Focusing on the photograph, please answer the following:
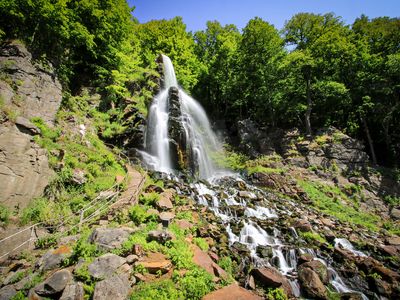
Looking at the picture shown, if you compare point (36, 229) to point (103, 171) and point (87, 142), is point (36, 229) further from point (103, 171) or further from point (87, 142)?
point (87, 142)

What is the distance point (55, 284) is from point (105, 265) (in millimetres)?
1104

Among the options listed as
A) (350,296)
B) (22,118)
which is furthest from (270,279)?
(22,118)

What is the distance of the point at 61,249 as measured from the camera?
645cm

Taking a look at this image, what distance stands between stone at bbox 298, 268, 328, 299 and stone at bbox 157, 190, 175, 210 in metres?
5.97

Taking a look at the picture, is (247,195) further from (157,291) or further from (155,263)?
(157,291)

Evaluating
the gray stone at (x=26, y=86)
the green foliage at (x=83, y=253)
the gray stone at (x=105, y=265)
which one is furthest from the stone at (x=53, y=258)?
the gray stone at (x=26, y=86)

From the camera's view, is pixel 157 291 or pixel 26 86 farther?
pixel 26 86

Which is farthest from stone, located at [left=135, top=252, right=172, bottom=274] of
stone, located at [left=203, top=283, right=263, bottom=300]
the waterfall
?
the waterfall

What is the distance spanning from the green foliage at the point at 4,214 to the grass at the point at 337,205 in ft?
59.5

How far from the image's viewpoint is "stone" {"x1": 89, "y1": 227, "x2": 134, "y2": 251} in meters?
6.41

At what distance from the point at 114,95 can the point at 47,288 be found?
1790 cm

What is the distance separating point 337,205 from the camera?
16438 mm

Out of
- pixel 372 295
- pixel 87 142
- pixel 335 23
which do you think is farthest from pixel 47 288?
pixel 335 23

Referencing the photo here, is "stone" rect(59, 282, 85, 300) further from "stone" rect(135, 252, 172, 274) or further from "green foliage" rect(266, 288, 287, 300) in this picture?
"green foliage" rect(266, 288, 287, 300)
